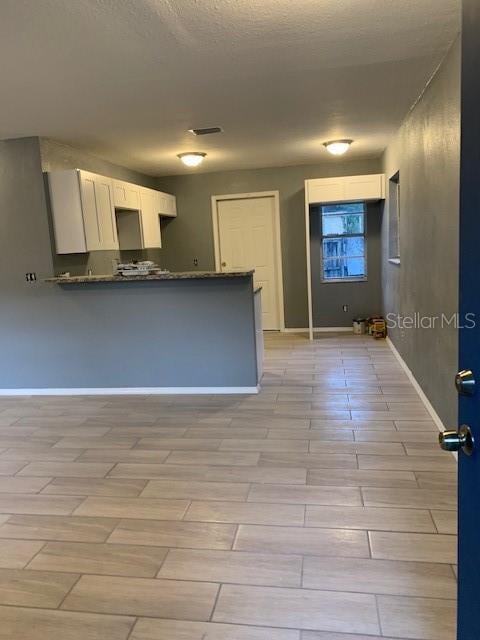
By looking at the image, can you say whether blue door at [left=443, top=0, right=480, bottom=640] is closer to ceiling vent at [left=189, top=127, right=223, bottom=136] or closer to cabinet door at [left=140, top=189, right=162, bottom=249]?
ceiling vent at [left=189, top=127, right=223, bottom=136]

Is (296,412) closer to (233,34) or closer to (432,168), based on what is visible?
(432,168)

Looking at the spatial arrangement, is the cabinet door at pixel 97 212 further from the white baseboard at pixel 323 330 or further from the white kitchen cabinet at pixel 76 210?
the white baseboard at pixel 323 330

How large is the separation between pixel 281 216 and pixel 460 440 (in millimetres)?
5979

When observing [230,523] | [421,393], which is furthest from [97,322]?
[421,393]

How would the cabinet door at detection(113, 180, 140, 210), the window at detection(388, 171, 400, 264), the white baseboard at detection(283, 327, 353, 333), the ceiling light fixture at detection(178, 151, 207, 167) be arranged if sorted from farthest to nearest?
the white baseboard at detection(283, 327, 353, 333), the window at detection(388, 171, 400, 264), the ceiling light fixture at detection(178, 151, 207, 167), the cabinet door at detection(113, 180, 140, 210)

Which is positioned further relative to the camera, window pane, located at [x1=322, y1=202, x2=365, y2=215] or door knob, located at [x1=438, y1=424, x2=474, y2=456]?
window pane, located at [x1=322, y1=202, x2=365, y2=215]

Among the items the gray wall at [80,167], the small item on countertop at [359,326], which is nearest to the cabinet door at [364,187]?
the small item on countertop at [359,326]

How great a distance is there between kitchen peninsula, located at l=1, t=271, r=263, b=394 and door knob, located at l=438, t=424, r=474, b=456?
311 cm

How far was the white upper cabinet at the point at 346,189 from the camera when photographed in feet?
19.5

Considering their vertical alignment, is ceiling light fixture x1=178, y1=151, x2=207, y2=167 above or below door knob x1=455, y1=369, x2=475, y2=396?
above

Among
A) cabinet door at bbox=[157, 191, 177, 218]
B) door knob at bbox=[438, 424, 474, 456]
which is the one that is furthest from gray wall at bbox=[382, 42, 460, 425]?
cabinet door at bbox=[157, 191, 177, 218]

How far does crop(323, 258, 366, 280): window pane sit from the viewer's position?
672 centimetres

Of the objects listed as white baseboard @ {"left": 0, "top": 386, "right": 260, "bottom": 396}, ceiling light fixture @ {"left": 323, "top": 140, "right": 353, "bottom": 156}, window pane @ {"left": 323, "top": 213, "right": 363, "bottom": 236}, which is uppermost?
ceiling light fixture @ {"left": 323, "top": 140, "right": 353, "bottom": 156}

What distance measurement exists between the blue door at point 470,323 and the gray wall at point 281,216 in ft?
18.7
